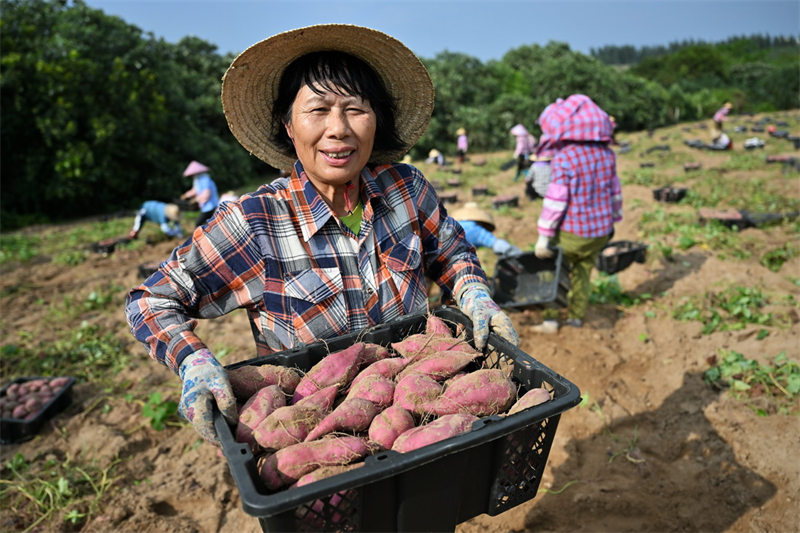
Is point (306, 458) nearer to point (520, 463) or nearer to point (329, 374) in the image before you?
point (329, 374)

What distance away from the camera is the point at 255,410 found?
1216mm

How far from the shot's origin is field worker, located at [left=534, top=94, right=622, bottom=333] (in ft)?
12.5

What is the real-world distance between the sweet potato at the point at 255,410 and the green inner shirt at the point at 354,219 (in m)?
0.64

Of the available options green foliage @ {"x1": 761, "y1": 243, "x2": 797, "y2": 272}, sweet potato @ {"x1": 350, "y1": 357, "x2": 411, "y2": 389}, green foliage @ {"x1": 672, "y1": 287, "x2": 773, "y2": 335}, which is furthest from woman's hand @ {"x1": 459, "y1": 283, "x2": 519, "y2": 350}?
green foliage @ {"x1": 761, "y1": 243, "x2": 797, "y2": 272}

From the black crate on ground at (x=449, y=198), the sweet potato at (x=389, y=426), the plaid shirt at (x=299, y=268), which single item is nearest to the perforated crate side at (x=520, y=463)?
the sweet potato at (x=389, y=426)

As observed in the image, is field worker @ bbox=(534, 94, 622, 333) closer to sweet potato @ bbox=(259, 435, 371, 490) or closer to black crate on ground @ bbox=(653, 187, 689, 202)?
sweet potato @ bbox=(259, 435, 371, 490)

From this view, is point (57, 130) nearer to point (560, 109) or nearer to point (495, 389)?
point (560, 109)

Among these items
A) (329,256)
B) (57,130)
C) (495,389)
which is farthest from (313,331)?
(57,130)

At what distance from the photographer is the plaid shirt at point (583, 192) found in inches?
152

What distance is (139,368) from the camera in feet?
14.2

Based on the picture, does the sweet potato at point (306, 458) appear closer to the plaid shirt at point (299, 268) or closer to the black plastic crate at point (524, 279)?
the plaid shirt at point (299, 268)

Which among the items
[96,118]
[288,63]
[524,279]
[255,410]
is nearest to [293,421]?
[255,410]

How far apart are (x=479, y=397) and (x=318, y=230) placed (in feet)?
2.47

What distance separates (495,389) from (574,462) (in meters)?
1.87
